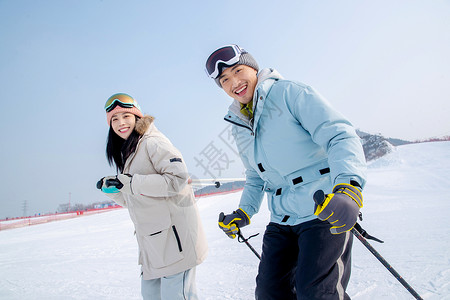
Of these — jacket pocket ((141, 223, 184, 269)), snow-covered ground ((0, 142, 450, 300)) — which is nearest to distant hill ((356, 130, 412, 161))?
snow-covered ground ((0, 142, 450, 300))

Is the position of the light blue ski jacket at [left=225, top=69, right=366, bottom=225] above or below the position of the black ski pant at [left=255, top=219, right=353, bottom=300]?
above

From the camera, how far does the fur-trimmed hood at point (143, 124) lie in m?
2.36

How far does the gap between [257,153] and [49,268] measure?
5.21m

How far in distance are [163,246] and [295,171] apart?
1.19 metres

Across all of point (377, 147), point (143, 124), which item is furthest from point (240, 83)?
point (377, 147)

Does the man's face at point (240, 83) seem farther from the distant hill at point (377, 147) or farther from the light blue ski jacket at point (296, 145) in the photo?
the distant hill at point (377, 147)

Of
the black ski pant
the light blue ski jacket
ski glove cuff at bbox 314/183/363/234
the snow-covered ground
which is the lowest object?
the snow-covered ground

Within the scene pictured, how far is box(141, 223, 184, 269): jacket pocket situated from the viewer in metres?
1.97

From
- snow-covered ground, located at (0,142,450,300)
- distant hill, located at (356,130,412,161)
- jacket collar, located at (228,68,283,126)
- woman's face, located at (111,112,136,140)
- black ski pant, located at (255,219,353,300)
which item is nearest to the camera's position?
black ski pant, located at (255,219,353,300)

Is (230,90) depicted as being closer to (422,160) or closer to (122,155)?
(122,155)

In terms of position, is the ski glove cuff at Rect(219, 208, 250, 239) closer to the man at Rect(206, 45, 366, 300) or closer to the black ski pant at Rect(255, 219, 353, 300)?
the man at Rect(206, 45, 366, 300)

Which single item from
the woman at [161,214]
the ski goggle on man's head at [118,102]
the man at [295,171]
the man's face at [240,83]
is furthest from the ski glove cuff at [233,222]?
the ski goggle on man's head at [118,102]

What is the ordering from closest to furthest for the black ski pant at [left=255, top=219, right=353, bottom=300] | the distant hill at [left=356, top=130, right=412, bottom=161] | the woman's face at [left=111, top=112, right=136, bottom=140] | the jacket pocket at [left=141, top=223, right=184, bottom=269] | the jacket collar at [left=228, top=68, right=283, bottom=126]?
the black ski pant at [left=255, top=219, right=353, bottom=300] < the jacket collar at [left=228, top=68, right=283, bottom=126] < the jacket pocket at [left=141, top=223, right=184, bottom=269] < the woman's face at [left=111, top=112, right=136, bottom=140] < the distant hill at [left=356, top=130, right=412, bottom=161]

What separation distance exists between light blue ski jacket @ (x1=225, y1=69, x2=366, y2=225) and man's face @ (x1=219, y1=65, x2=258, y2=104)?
0.15 m
